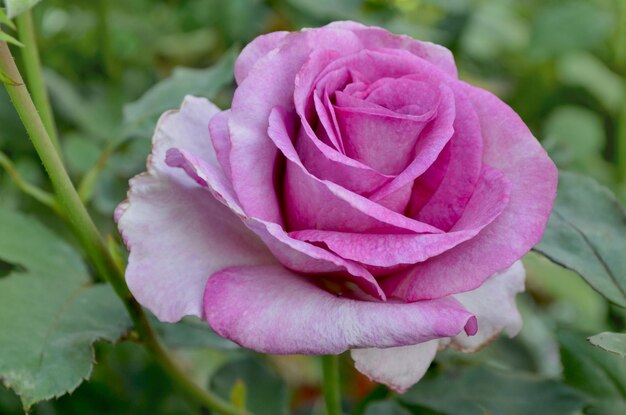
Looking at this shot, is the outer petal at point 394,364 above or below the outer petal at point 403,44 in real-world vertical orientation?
below

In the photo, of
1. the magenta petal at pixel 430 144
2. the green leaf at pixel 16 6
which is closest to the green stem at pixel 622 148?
the magenta petal at pixel 430 144

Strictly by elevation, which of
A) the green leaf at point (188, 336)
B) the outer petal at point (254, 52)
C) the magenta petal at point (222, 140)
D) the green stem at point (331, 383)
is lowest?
the green leaf at point (188, 336)

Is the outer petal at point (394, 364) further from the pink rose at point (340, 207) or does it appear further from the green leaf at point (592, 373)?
the green leaf at point (592, 373)

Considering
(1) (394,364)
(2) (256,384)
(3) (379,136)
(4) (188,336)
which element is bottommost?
(2) (256,384)

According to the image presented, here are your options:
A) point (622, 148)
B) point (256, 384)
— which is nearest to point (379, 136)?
point (256, 384)

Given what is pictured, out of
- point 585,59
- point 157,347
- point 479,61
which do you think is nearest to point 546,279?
point 479,61

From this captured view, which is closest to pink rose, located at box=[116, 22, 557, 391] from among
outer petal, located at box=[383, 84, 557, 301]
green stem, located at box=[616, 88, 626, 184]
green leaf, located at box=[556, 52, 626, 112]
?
outer petal, located at box=[383, 84, 557, 301]

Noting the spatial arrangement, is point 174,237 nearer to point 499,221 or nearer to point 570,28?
point 499,221
